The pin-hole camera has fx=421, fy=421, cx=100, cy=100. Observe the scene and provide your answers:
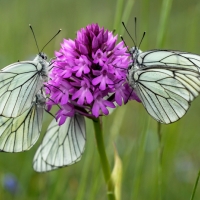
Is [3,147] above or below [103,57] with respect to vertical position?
below

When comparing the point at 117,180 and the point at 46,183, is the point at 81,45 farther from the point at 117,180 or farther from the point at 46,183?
the point at 46,183

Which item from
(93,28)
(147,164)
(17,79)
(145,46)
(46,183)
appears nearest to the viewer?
(93,28)

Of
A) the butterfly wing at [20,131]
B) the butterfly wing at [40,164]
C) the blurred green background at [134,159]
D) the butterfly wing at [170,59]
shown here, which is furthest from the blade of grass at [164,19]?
the butterfly wing at [40,164]

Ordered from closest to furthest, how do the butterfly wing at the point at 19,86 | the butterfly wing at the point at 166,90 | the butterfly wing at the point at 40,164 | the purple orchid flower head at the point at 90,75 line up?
1. the purple orchid flower head at the point at 90,75
2. the butterfly wing at the point at 166,90
3. the butterfly wing at the point at 19,86
4. the butterfly wing at the point at 40,164

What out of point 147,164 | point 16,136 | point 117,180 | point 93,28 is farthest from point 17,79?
point 147,164

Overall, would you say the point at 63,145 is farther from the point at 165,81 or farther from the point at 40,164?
the point at 165,81

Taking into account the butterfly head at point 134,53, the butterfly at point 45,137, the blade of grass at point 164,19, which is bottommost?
the butterfly at point 45,137

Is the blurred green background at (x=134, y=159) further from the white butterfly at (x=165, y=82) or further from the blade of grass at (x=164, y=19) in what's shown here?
the white butterfly at (x=165, y=82)
